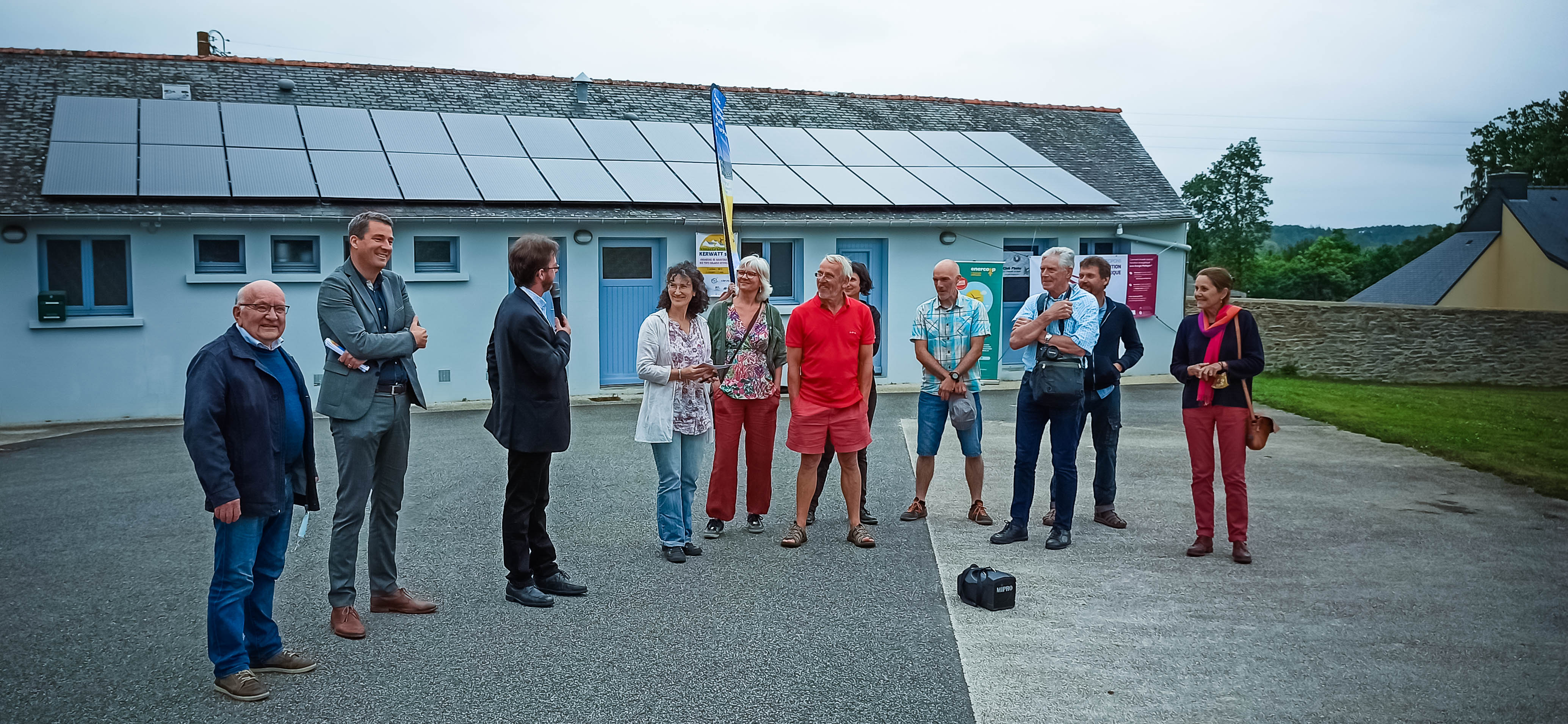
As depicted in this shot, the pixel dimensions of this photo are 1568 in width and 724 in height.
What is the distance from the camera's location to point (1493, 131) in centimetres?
4894

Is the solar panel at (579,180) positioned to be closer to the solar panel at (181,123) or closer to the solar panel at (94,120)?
the solar panel at (181,123)

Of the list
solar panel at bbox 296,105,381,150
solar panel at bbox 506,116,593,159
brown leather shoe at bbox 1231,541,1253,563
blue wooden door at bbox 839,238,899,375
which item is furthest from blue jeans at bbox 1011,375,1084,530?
solar panel at bbox 296,105,381,150

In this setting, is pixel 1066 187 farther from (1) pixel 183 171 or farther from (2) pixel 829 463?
(1) pixel 183 171

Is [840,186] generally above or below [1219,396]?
above

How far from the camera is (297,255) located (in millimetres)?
14344

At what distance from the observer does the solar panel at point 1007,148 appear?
65.3 feet

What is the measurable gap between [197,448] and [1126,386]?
15.4 meters

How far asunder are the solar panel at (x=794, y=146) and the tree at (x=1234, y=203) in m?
42.2

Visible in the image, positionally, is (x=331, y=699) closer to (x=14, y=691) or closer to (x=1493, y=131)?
(x=14, y=691)

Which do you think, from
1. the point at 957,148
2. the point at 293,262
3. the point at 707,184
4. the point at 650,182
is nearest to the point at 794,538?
the point at 293,262

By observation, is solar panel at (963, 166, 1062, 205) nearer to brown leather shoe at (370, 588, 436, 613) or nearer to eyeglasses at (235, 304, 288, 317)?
brown leather shoe at (370, 588, 436, 613)

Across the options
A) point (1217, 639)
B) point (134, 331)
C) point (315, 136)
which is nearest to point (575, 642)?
point (1217, 639)

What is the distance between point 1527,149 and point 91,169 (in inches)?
1970

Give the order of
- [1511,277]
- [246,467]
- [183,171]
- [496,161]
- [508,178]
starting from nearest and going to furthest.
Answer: [246,467] < [183,171] < [508,178] < [496,161] < [1511,277]
